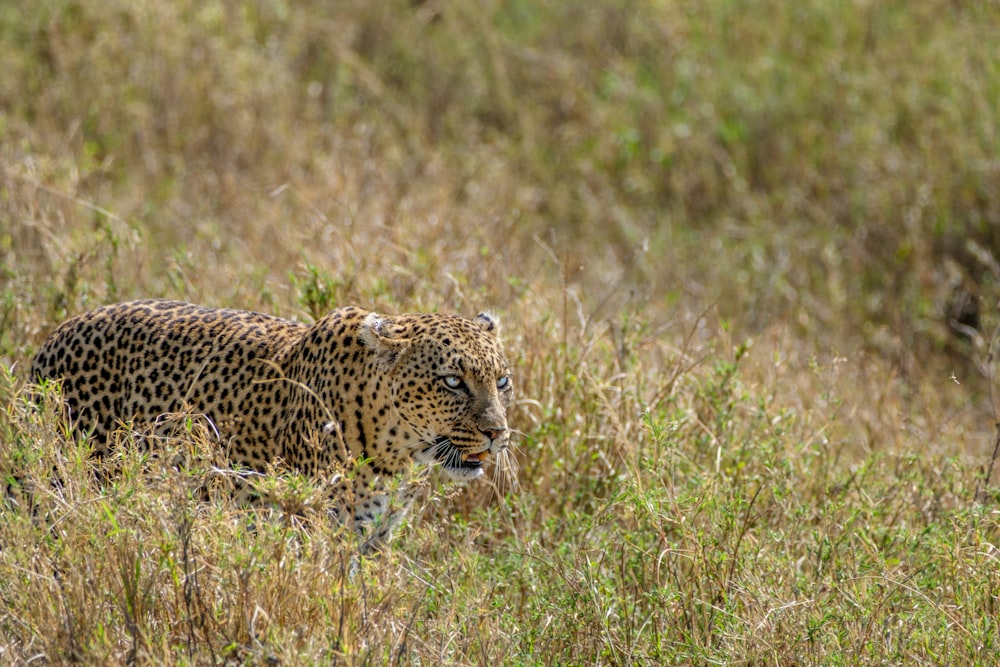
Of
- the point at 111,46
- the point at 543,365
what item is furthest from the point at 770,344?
the point at 111,46

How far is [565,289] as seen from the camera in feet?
21.5

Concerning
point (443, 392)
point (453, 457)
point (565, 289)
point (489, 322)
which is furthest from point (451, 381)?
point (565, 289)

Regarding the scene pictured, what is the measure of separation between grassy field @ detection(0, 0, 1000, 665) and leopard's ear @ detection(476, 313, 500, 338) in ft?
1.97

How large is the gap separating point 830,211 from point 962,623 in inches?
221

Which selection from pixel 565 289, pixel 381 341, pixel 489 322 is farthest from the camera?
pixel 565 289

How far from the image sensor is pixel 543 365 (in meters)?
6.48

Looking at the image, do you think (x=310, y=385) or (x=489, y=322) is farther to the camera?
(x=489, y=322)

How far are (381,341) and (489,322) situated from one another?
56 cm

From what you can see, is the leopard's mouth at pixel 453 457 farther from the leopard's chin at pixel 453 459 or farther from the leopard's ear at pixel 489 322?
the leopard's ear at pixel 489 322

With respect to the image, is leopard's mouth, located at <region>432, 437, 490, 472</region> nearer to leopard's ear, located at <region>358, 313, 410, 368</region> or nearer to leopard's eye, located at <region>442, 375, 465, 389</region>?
leopard's eye, located at <region>442, 375, 465, 389</region>

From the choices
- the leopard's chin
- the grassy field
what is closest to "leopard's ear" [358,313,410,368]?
the leopard's chin

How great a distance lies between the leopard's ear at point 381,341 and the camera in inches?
211

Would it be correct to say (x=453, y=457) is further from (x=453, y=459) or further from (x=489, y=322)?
(x=489, y=322)

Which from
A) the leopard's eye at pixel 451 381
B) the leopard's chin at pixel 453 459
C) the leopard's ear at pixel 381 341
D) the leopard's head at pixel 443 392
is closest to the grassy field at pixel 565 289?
the leopard's chin at pixel 453 459
